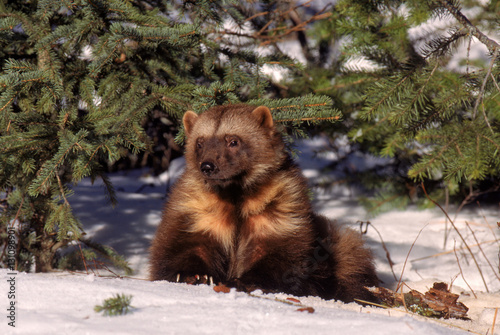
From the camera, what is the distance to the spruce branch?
3.30m

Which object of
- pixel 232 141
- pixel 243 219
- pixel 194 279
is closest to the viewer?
pixel 194 279

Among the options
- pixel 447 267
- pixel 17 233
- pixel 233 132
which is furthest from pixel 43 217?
pixel 447 267

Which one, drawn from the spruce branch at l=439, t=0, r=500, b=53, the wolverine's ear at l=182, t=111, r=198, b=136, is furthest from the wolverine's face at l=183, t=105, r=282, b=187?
the spruce branch at l=439, t=0, r=500, b=53

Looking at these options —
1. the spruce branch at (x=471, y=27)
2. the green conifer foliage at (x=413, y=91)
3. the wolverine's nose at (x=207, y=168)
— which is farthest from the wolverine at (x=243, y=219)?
the spruce branch at (x=471, y=27)

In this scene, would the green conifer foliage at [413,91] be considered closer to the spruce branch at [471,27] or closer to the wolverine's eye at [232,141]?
the spruce branch at [471,27]

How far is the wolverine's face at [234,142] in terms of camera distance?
125 inches

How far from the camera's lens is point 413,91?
3.57m

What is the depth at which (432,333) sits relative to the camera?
1.78 m

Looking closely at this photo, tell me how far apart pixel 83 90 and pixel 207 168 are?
114cm

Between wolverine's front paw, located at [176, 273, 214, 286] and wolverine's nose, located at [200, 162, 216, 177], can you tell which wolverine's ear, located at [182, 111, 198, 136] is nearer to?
wolverine's nose, located at [200, 162, 216, 177]

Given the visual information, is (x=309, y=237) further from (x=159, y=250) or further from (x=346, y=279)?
(x=159, y=250)

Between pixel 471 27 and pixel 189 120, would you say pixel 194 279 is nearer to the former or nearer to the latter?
pixel 189 120

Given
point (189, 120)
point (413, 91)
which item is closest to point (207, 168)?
point (189, 120)

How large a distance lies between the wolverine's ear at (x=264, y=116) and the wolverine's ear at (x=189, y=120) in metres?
0.44
